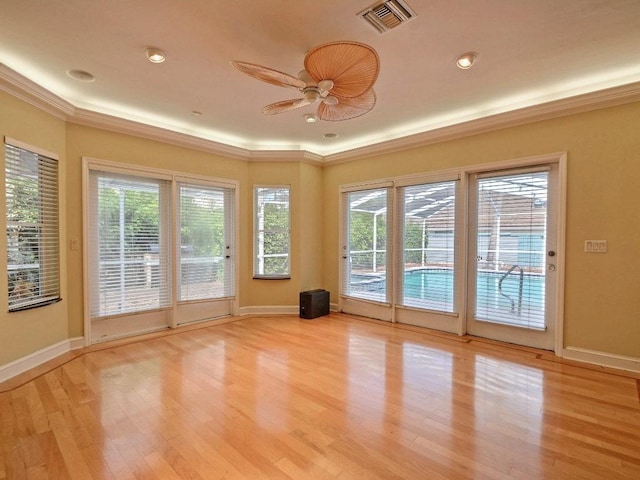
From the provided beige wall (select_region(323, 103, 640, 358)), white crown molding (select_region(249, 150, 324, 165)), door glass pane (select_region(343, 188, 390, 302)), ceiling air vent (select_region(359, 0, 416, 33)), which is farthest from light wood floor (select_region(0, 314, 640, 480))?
white crown molding (select_region(249, 150, 324, 165))

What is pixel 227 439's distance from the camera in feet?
6.72

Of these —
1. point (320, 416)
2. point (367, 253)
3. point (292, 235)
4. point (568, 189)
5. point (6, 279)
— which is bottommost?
point (320, 416)

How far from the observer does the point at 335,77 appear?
2234 mm

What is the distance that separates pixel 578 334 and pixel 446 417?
6.84ft

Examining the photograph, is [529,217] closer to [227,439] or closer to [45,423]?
[227,439]

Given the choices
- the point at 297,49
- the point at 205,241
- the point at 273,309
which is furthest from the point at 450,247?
the point at 205,241

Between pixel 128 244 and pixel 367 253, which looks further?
pixel 367 253

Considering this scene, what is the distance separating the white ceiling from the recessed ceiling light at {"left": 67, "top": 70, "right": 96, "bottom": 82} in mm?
65

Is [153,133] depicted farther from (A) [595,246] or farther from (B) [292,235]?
(A) [595,246]

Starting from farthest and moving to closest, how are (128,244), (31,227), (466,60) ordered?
(128,244) < (31,227) < (466,60)

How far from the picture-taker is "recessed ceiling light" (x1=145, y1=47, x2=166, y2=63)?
261 centimetres

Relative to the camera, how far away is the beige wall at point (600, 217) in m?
3.04

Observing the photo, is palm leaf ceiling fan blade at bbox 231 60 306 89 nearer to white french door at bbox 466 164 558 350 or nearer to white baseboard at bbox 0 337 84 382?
white french door at bbox 466 164 558 350

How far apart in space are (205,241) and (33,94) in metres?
2.48
